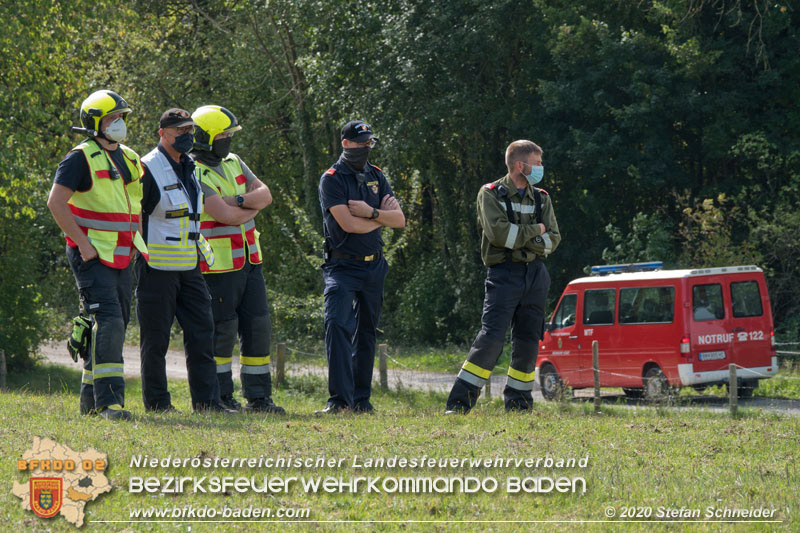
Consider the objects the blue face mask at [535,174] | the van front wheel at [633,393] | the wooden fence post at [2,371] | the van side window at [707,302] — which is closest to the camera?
the blue face mask at [535,174]

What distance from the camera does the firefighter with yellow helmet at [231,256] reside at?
834 centimetres

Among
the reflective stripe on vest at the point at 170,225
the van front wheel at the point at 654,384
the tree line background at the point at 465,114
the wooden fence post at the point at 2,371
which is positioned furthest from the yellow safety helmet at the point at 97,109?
the wooden fence post at the point at 2,371

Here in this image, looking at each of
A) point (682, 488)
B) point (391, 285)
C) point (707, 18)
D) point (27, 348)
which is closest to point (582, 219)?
point (707, 18)

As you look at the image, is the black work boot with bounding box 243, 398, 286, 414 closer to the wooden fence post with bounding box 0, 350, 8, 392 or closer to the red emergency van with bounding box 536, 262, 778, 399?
the red emergency van with bounding box 536, 262, 778, 399

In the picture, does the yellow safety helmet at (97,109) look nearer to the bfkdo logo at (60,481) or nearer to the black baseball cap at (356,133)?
the black baseball cap at (356,133)

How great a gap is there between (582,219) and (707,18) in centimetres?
627

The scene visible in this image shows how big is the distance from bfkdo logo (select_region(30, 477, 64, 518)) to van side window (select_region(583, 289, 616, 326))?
44.4ft

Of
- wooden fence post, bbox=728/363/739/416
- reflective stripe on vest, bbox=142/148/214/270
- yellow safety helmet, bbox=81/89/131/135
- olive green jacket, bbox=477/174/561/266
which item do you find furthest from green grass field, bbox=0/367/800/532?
wooden fence post, bbox=728/363/739/416

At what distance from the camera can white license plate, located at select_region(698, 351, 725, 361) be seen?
15.6m

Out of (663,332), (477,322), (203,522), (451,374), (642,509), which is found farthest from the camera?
(477,322)

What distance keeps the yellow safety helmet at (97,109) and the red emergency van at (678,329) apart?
33.6 feet

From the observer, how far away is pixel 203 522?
173 inches

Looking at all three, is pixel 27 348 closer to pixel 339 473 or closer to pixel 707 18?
pixel 707 18

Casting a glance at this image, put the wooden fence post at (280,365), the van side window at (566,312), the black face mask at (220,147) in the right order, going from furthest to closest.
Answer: the wooden fence post at (280,365)
the van side window at (566,312)
the black face mask at (220,147)
